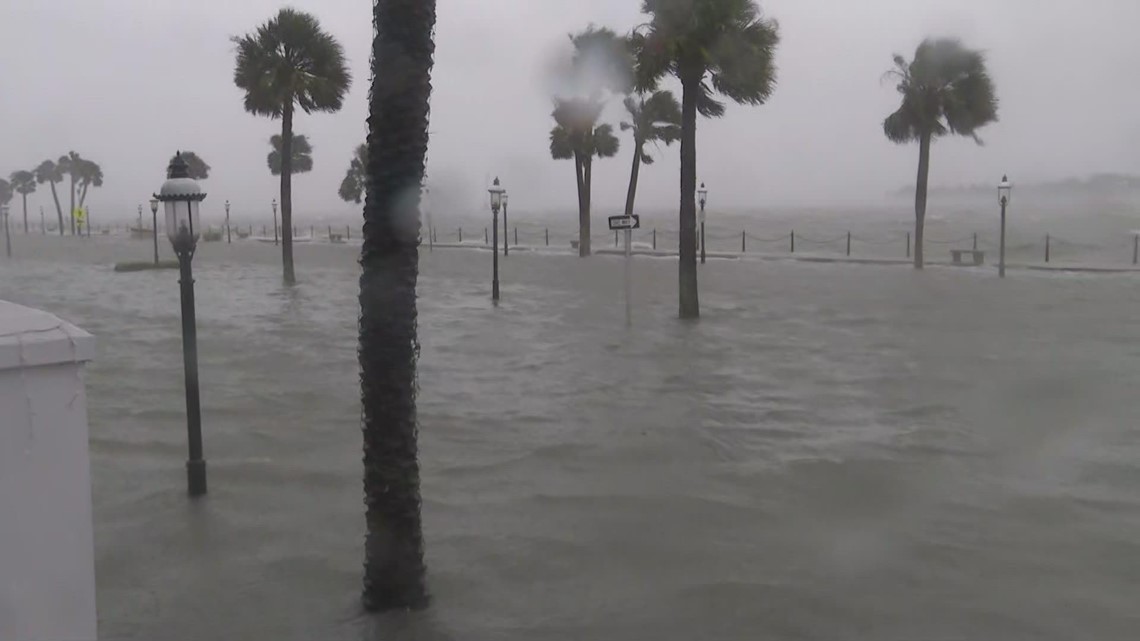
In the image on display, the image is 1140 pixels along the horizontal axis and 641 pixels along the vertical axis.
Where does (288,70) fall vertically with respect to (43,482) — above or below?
above

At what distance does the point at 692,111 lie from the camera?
2072 centimetres

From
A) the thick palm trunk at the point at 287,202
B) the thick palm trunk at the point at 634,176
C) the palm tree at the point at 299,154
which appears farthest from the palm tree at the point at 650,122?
the palm tree at the point at 299,154

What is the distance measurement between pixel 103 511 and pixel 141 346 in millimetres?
9810

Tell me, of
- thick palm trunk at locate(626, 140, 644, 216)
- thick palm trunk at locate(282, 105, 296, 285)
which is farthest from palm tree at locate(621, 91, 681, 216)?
thick palm trunk at locate(282, 105, 296, 285)

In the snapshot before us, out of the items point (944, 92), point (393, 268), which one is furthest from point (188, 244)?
point (944, 92)

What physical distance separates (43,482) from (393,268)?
7.65ft

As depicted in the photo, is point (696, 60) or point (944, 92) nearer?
point (696, 60)

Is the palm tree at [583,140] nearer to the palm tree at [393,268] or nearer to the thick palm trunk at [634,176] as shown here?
the thick palm trunk at [634,176]

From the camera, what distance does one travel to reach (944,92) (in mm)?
34625

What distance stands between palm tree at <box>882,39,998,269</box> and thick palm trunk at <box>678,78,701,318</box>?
1639cm

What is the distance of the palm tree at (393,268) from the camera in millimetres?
5363

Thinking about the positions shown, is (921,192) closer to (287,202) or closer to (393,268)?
(287,202)

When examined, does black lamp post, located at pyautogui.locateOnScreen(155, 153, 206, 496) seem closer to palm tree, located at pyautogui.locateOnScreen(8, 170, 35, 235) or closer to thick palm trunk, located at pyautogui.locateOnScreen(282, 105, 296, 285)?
thick palm trunk, located at pyautogui.locateOnScreen(282, 105, 296, 285)

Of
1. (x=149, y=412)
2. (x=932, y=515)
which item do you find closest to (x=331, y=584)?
(x=932, y=515)
